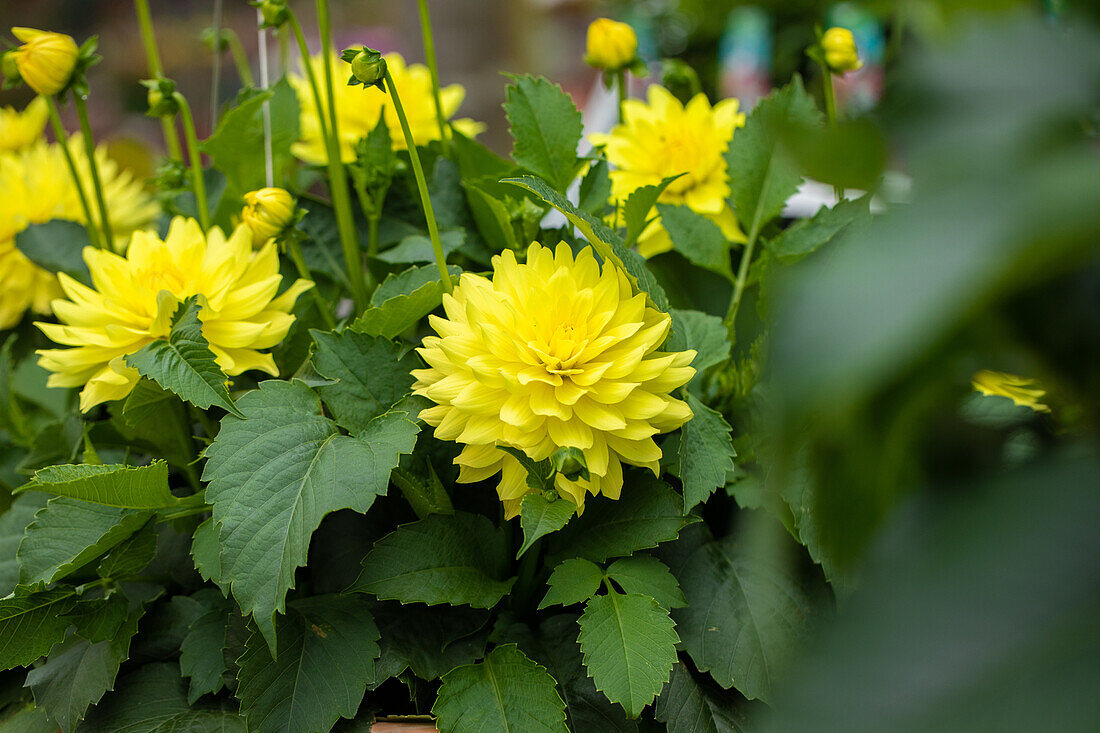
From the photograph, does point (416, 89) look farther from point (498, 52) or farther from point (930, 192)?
point (498, 52)

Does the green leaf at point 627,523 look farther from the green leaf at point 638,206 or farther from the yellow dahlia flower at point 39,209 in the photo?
the yellow dahlia flower at point 39,209

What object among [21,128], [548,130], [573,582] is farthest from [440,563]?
[21,128]

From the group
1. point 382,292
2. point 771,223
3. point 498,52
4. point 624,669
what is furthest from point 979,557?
point 498,52

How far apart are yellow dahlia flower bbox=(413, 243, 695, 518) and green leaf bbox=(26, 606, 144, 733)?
20cm

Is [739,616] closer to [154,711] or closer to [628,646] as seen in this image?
[628,646]

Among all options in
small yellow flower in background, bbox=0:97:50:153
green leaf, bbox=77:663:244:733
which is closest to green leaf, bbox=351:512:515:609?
green leaf, bbox=77:663:244:733

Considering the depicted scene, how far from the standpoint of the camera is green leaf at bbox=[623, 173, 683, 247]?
483 millimetres

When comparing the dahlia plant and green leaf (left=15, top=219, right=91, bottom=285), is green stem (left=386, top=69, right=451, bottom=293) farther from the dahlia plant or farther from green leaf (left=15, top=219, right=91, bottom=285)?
green leaf (left=15, top=219, right=91, bottom=285)

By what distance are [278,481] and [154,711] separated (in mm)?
150

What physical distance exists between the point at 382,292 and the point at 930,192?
15.3 inches

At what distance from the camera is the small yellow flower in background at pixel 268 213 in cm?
47

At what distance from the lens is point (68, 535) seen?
430 millimetres

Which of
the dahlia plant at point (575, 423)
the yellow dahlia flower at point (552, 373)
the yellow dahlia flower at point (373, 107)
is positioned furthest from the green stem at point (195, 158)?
the yellow dahlia flower at point (552, 373)

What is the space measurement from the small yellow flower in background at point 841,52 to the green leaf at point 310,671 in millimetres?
467
